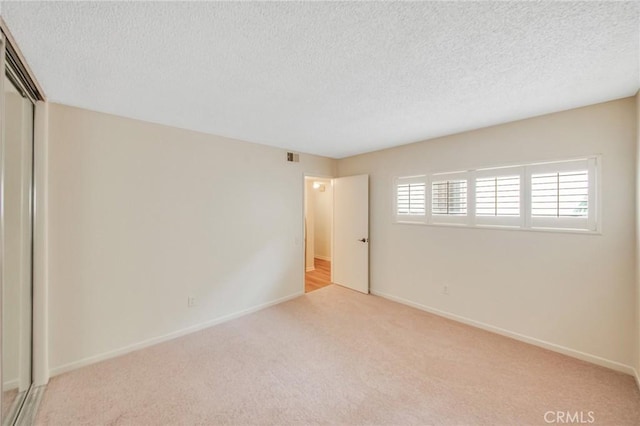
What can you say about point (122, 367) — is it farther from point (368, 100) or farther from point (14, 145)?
point (368, 100)

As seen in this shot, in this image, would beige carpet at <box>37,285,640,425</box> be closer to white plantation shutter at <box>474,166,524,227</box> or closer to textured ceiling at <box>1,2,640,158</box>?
white plantation shutter at <box>474,166,524,227</box>

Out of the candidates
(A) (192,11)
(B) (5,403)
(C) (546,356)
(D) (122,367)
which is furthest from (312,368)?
(A) (192,11)

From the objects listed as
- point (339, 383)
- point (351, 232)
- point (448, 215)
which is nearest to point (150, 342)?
point (339, 383)

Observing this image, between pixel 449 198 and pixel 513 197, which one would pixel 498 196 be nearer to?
pixel 513 197

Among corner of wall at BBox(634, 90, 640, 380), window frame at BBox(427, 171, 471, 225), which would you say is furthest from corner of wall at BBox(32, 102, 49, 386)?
corner of wall at BBox(634, 90, 640, 380)

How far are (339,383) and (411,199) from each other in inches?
105

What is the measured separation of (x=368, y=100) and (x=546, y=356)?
3.03 meters

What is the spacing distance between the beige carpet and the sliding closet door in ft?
0.93

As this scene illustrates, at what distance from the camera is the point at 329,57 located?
1571mm

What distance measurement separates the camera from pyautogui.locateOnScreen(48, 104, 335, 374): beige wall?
2.30 m

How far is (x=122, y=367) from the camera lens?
2.34 metres

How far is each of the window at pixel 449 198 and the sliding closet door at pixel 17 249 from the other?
4156mm

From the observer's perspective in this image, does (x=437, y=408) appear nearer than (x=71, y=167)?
Yes

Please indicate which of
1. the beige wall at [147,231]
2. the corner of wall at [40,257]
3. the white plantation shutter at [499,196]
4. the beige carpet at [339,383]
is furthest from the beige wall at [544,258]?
the corner of wall at [40,257]
